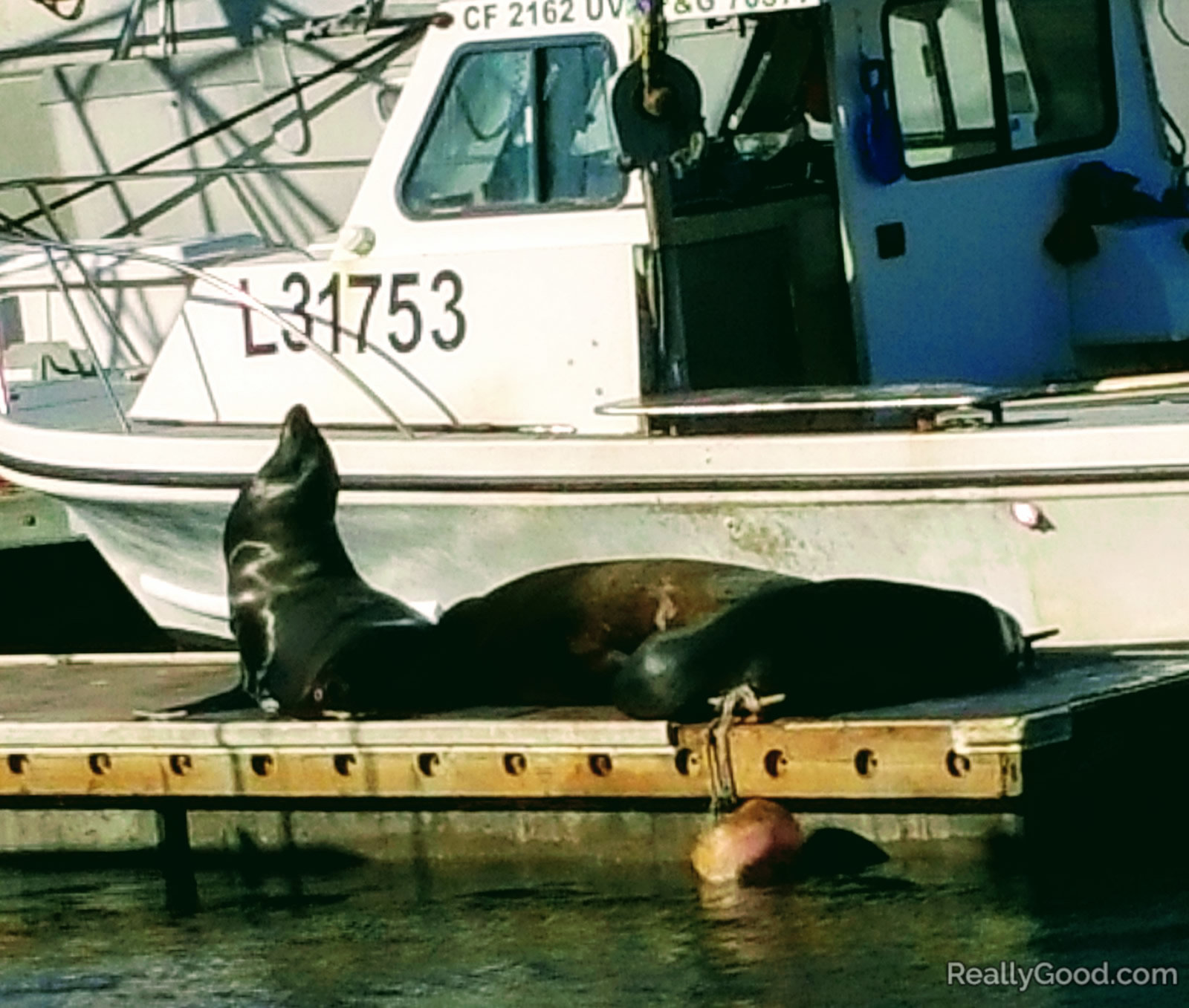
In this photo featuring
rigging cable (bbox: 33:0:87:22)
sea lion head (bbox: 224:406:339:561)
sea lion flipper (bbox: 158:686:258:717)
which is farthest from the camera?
rigging cable (bbox: 33:0:87:22)

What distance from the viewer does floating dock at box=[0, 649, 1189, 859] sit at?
8594 millimetres

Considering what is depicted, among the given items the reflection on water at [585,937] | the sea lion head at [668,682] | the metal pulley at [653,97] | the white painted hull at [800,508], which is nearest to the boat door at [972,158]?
the metal pulley at [653,97]

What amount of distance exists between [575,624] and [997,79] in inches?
90.1

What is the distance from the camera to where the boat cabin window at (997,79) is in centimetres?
1027

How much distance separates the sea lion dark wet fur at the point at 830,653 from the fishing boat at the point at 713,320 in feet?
1.27

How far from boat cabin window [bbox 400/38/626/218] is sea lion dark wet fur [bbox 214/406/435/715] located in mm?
847

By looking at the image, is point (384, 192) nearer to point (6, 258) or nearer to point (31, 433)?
point (31, 433)

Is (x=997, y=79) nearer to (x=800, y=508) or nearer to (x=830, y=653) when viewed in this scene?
(x=800, y=508)

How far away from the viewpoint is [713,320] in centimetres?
1018

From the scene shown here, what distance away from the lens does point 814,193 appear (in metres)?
10.3

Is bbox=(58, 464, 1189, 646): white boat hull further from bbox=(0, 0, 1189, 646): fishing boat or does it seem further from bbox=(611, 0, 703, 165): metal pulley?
bbox=(611, 0, 703, 165): metal pulley

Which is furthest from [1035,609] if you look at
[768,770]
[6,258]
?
[6,258]
